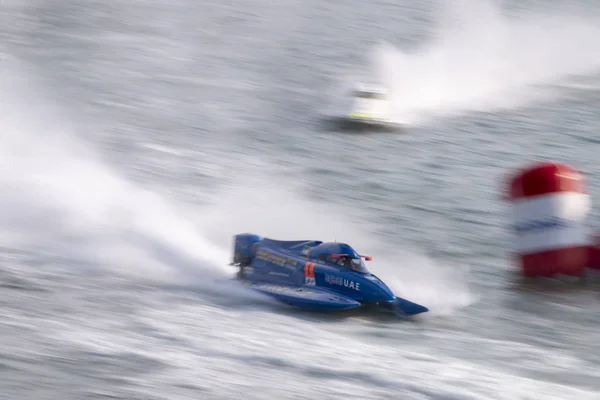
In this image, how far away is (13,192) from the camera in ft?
33.0

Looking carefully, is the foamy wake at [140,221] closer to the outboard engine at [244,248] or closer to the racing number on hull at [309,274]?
the outboard engine at [244,248]

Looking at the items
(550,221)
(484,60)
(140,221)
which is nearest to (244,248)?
(140,221)

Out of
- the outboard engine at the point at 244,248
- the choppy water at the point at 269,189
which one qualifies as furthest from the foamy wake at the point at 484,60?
the outboard engine at the point at 244,248

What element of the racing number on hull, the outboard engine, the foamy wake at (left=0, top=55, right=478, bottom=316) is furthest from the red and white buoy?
the outboard engine

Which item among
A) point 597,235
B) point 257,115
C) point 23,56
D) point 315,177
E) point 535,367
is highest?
point 23,56

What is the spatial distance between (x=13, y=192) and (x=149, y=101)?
16.5 ft

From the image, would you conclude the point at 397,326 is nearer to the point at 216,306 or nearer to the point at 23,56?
the point at 216,306

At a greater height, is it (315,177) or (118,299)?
(315,177)

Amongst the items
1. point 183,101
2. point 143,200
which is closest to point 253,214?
point 143,200

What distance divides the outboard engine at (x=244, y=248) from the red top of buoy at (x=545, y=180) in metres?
2.29

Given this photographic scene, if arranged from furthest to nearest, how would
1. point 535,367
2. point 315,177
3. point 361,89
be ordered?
point 361,89, point 315,177, point 535,367

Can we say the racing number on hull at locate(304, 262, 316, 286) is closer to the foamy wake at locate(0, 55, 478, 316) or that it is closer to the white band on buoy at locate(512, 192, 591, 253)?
the foamy wake at locate(0, 55, 478, 316)

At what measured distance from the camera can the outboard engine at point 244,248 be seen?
7.78 metres

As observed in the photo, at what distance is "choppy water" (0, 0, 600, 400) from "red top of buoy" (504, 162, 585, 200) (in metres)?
0.85
